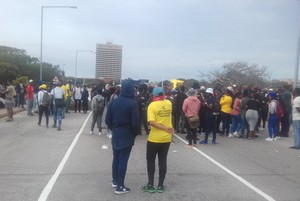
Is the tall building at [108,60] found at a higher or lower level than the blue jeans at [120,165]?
higher

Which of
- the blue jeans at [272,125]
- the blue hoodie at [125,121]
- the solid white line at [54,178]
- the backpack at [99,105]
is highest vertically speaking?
the blue hoodie at [125,121]

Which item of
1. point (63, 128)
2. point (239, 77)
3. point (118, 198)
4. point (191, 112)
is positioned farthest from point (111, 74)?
A: point (118, 198)

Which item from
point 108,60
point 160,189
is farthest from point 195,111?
point 108,60

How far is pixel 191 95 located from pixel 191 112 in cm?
55

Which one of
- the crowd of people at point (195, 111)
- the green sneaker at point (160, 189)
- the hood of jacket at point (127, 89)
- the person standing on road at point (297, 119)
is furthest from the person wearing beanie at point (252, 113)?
the hood of jacket at point (127, 89)

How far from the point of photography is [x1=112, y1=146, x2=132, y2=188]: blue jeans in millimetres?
7113

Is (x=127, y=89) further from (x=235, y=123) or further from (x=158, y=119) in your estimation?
(x=235, y=123)

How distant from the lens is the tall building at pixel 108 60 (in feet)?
263

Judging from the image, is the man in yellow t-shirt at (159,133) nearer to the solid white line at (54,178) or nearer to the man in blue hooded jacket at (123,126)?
the man in blue hooded jacket at (123,126)

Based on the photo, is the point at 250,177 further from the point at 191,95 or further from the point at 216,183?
the point at 191,95

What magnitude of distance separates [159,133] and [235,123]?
8.89 m

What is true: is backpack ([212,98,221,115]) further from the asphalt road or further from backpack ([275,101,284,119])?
backpack ([275,101,284,119])

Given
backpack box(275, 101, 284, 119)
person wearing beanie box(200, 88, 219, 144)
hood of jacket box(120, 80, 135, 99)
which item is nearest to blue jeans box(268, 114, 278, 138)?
backpack box(275, 101, 284, 119)

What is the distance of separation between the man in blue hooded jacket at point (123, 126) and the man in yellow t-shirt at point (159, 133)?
1.03 ft
